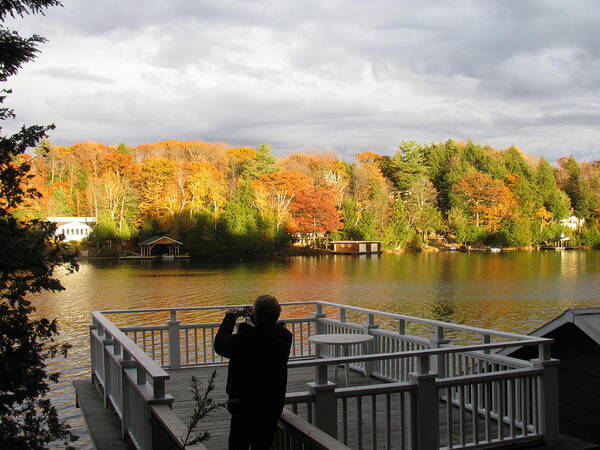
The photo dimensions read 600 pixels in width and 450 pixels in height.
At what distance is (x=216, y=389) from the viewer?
7.54 metres

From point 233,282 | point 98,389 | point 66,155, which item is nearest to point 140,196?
point 66,155

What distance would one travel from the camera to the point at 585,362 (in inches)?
238

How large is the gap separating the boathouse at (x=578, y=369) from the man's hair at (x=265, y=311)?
10.9ft

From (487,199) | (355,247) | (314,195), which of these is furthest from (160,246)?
(487,199)

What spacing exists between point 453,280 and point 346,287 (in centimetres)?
759

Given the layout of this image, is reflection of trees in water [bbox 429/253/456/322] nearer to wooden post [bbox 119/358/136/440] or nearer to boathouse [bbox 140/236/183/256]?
wooden post [bbox 119/358/136/440]

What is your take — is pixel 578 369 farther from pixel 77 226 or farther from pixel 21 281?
pixel 77 226

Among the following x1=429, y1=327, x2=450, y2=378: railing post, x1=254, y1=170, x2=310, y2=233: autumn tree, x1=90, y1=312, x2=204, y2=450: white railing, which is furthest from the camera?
x1=254, y1=170, x2=310, y2=233: autumn tree

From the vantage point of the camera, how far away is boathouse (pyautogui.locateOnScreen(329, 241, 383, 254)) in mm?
72250

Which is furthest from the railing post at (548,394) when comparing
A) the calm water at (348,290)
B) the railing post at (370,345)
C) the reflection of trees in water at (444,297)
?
the reflection of trees in water at (444,297)

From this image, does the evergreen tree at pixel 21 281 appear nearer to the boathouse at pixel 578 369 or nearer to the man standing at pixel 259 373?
the man standing at pixel 259 373

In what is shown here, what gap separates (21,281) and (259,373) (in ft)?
7.33

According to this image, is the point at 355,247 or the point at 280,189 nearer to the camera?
the point at 355,247

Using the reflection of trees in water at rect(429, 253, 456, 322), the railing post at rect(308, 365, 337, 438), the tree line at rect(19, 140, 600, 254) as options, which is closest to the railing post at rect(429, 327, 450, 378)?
the railing post at rect(308, 365, 337, 438)
